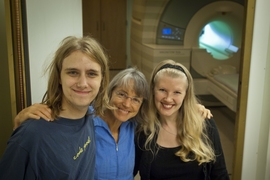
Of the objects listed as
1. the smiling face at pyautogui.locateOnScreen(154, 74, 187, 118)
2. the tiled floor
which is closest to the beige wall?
the smiling face at pyautogui.locateOnScreen(154, 74, 187, 118)

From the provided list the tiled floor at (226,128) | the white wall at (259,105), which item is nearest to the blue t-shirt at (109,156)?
the white wall at (259,105)

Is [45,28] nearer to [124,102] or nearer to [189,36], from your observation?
[124,102]

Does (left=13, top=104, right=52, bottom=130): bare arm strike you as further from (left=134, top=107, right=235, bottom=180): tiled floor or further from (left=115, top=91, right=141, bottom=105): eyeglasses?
(left=134, top=107, right=235, bottom=180): tiled floor

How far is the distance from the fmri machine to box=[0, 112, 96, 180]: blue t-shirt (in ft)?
8.36

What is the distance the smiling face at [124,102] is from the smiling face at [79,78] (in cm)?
32

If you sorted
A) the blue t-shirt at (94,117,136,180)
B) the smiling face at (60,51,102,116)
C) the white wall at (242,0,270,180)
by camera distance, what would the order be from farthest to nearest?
the white wall at (242,0,270,180)
the blue t-shirt at (94,117,136,180)
the smiling face at (60,51,102,116)

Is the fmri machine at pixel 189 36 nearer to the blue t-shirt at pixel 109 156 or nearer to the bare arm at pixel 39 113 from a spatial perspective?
the blue t-shirt at pixel 109 156

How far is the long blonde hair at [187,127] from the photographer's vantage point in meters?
1.62

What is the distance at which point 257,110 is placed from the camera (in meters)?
2.05

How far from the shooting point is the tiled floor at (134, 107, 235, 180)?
10.2ft

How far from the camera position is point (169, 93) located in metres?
1.59

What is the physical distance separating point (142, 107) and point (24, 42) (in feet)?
2.33

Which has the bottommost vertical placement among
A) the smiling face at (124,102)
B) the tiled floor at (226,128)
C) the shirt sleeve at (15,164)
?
the tiled floor at (226,128)

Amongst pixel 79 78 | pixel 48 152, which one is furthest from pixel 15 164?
pixel 79 78
